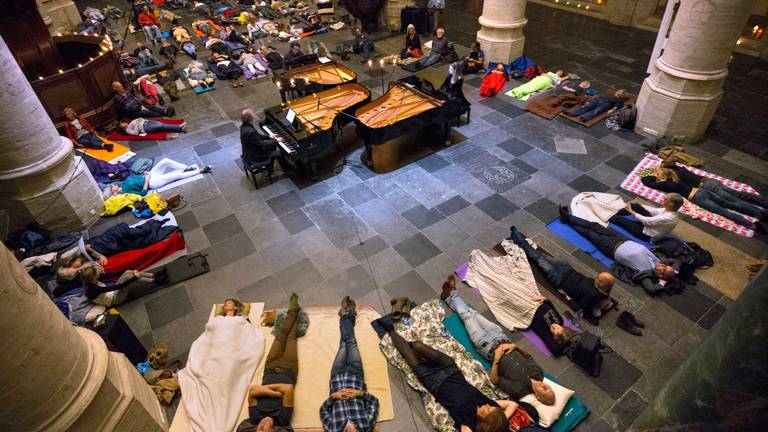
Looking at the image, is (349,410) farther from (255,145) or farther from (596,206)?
(596,206)

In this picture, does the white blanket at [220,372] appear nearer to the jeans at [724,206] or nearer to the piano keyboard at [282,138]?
the piano keyboard at [282,138]

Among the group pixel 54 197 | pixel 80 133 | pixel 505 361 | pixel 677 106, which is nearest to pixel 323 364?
pixel 505 361

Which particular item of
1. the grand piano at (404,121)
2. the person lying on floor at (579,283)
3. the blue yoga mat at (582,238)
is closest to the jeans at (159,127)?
the grand piano at (404,121)

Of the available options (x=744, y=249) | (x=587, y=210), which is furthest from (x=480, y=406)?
(x=744, y=249)

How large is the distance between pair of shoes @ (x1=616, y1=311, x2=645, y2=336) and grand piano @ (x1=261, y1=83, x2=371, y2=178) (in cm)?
536

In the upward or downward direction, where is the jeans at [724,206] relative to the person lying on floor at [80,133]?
downward

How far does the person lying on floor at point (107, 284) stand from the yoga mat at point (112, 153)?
3.81 m

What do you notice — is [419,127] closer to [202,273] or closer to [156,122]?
[202,273]

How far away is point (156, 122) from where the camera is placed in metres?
9.84

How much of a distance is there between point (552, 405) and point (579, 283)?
1723 mm

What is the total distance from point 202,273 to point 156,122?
5227 millimetres

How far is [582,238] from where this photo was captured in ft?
21.8

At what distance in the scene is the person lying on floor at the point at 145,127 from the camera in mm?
9688

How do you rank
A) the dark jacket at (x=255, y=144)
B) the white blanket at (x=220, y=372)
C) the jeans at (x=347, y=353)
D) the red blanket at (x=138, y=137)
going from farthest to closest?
the red blanket at (x=138, y=137), the dark jacket at (x=255, y=144), the jeans at (x=347, y=353), the white blanket at (x=220, y=372)
